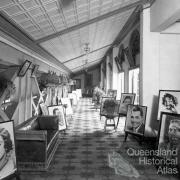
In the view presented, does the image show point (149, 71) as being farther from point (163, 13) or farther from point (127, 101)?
point (127, 101)

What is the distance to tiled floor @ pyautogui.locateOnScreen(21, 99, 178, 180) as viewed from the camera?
3.21 meters

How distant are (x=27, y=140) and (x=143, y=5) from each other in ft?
13.8

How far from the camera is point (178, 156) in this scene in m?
3.07

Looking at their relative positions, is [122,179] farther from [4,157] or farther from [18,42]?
[18,42]

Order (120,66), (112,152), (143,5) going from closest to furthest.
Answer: (112,152), (143,5), (120,66)

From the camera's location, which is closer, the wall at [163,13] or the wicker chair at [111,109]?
the wall at [163,13]

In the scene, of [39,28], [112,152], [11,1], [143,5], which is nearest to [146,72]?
[143,5]

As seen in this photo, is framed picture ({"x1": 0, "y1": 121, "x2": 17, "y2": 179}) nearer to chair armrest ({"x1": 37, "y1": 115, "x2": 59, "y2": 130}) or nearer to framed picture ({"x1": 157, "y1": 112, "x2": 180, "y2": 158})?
chair armrest ({"x1": 37, "y1": 115, "x2": 59, "y2": 130})

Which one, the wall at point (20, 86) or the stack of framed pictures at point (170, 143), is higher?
the wall at point (20, 86)

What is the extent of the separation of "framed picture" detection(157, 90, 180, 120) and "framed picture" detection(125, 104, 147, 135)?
42cm

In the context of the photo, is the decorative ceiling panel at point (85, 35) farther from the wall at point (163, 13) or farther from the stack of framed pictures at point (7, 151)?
the stack of framed pictures at point (7, 151)

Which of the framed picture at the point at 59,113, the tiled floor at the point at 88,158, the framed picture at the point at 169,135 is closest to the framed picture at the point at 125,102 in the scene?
the tiled floor at the point at 88,158

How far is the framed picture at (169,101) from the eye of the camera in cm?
447

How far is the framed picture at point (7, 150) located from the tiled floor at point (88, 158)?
29.3 inches
